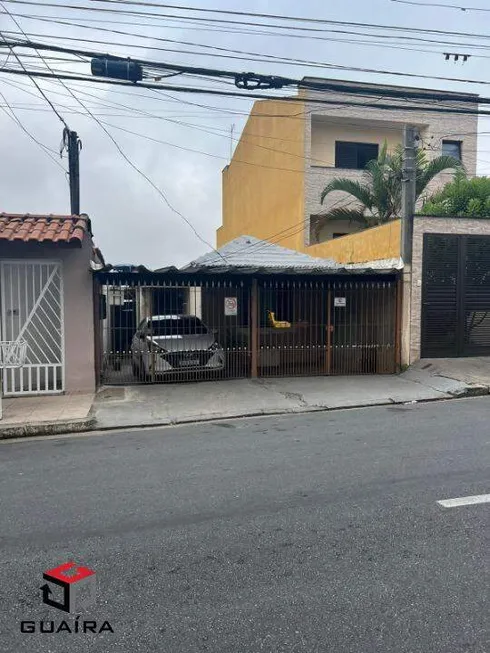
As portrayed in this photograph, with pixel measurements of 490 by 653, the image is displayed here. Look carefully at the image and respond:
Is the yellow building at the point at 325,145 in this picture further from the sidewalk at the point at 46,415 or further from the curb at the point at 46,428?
the curb at the point at 46,428

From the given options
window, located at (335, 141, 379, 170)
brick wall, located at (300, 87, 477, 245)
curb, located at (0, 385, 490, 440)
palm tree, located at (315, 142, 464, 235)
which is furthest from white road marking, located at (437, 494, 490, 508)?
window, located at (335, 141, 379, 170)

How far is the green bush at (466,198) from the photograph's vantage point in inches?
591

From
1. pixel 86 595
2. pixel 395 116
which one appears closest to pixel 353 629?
pixel 86 595

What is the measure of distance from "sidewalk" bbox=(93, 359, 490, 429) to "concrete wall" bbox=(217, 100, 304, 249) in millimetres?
10907

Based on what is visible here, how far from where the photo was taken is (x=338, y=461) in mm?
5316

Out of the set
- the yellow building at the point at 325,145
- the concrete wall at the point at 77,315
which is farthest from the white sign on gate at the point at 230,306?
the yellow building at the point at 325,145

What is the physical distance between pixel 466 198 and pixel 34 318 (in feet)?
42.4

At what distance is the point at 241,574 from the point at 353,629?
0.78 meters

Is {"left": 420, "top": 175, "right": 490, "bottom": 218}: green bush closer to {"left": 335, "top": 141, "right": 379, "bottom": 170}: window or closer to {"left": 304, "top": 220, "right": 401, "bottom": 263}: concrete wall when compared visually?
{"left": 304, "top": 220, "right": 401, "bottom": 263}: concrete wall

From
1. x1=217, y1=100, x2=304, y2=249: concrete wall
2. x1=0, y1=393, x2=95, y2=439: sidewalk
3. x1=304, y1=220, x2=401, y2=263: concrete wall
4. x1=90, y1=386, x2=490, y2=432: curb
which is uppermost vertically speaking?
x1=217, y1=100, x2=304, y2=249: concrete wall

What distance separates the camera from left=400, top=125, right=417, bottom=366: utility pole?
11.4 meters

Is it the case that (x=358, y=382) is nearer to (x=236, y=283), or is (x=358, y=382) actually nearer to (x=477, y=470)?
(x=236, y=283)

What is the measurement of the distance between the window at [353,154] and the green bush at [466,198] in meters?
6.89

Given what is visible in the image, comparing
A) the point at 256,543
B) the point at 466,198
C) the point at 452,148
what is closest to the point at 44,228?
the point at 256,543
